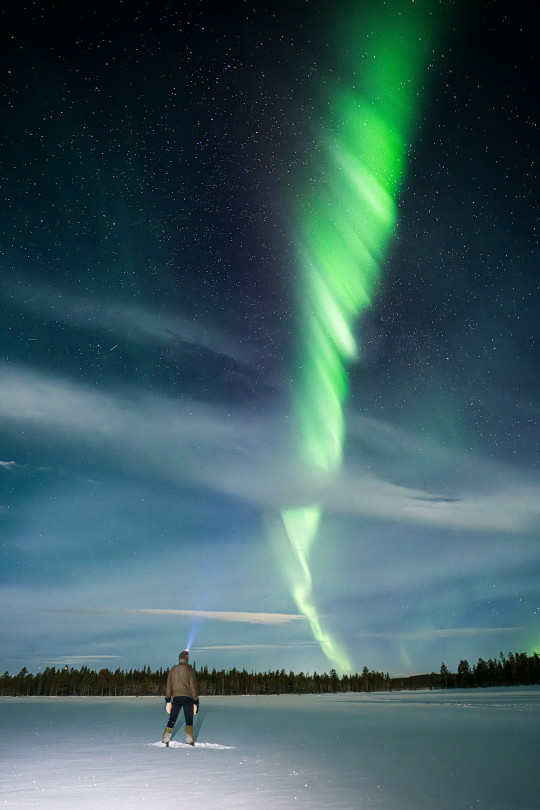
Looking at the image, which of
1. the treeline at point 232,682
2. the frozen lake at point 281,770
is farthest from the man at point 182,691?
the treeline at point 232,682

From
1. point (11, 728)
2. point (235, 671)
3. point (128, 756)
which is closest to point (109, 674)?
point (235, 671)

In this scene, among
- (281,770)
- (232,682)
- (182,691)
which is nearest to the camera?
(281,770)

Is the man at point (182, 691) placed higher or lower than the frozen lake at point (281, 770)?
higher

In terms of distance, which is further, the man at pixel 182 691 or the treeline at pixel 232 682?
the treeline at pixel 232 682

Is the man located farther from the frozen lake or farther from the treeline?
the treeline

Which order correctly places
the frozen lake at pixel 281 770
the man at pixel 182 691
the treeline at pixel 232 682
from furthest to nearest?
1. the treeline at pixel 232 682
2. the man at pixel 182 691
3. the frozen lake at pixel 281 770

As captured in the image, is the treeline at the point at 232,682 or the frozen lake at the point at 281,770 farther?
the treeline at the point at 232,682

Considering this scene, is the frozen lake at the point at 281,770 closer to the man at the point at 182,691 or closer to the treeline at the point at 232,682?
the man at the point at 182,691

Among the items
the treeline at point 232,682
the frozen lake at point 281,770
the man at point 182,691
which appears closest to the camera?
the frozen lake at point 281,770

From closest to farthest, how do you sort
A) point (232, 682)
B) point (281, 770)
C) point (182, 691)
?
1. point (281, 770)
2. point (182, 691)
3. point (232, 682)

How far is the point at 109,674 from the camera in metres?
161

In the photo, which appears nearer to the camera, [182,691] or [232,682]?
[182,691]

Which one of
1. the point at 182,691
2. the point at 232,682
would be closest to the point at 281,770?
the point at 182,691

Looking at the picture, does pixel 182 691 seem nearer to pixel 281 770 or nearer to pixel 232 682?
pixel 281 770
